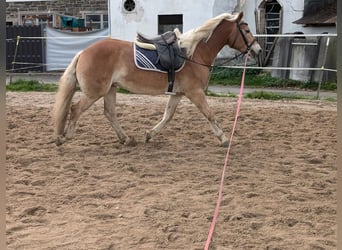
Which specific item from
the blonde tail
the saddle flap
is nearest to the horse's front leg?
the saddle flap

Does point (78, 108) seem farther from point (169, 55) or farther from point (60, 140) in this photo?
point (169, 55)

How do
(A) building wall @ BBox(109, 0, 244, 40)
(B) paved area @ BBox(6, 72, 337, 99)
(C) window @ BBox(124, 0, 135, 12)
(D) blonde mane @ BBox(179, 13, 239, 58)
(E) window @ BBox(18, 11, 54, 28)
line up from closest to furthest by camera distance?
(D) blonde mane @ BBox(179, 13, 239, 58) → (B) paved area @ BBox(6, 72, 337, 99) → (A) building wall @ BBox(109, 0, 244, 40) → (C) window @ BBox(124, 0, 135, 12) → (E) window @ BBox(18, 11, 54, 28)

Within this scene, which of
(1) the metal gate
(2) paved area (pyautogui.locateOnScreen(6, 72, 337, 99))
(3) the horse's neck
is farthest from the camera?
(1) the metal gate

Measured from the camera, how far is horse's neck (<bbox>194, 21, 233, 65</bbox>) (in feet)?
20.7

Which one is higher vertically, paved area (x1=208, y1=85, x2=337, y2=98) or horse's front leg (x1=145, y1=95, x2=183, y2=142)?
horse's front leg (x1=145, y1=95, x2=183, y2=142)

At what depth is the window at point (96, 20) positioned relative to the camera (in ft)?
64.8

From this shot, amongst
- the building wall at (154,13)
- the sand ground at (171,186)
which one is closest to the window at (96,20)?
the building wall at (154,13)

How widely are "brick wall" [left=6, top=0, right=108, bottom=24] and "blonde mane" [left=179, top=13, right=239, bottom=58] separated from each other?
1410 centimetres

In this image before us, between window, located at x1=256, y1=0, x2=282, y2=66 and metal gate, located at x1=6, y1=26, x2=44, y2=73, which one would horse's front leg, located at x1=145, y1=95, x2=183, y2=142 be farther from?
metal gate, located at x1=6, y1=26, x2=44, y2=73

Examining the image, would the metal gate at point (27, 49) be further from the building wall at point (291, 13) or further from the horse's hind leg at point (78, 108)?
the horse's hind leg at point (78, 108)

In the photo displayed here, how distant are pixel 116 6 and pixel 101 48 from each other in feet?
38.9

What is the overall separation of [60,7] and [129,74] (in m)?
15.4

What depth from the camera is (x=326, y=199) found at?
13.9 ft

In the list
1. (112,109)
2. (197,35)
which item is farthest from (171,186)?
(197,35)
